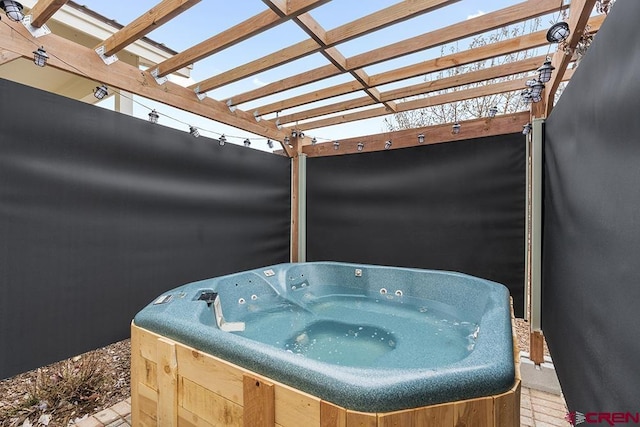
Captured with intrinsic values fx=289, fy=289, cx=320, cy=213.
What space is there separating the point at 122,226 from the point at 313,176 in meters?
2.38

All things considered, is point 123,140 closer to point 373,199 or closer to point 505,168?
point 373,199

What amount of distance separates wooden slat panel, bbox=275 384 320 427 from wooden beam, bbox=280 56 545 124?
2473 millimetres

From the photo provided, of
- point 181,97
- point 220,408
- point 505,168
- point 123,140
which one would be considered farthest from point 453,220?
point 123,140

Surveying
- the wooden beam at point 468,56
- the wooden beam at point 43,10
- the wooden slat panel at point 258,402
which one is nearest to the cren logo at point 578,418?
the wooden slat panel at point 258,402

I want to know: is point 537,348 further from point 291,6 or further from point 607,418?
point 291,6

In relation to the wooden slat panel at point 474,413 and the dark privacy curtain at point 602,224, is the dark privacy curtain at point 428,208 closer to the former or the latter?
the dark privacy curtain at point 602,224

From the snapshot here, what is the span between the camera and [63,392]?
1855 millimetres

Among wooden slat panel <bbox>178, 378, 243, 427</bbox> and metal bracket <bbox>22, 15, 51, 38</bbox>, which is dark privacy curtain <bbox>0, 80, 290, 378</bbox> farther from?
wooden slat panel <bbox>178, 378, 243, 427</bbox>

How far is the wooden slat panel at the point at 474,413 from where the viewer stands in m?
0.94

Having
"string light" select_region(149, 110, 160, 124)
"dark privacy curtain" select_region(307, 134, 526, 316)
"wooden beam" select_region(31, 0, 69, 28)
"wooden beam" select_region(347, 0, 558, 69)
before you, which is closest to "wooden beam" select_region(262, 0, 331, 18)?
"wooden beam" select_region(347, 0, 558, 69)

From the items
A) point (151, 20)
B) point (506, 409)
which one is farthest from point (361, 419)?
point (151, 20)

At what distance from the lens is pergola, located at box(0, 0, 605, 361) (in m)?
1.60

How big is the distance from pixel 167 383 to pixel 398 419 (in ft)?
3.65

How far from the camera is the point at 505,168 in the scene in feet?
9.16
